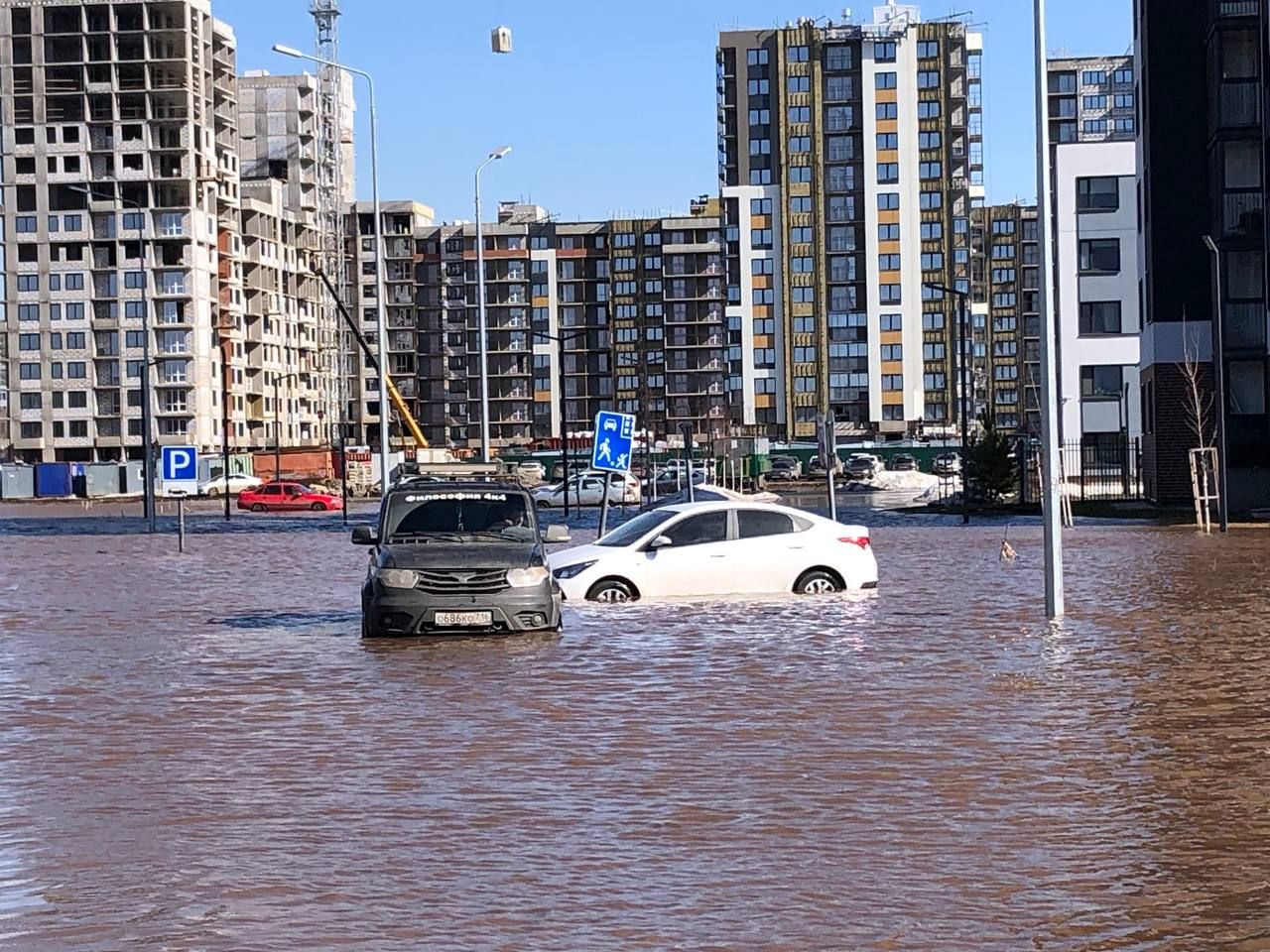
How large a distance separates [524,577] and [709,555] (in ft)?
19.0

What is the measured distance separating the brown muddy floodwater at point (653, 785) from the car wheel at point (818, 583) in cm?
229

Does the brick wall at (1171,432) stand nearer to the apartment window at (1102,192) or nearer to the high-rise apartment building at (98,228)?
the apartment window at (1102,192)

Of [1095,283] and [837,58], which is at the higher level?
[837,58]

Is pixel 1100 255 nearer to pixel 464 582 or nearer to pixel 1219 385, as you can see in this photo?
pixel 1219 385

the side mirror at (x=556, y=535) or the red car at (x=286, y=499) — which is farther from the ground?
the side mirror at (x=556, y=535)

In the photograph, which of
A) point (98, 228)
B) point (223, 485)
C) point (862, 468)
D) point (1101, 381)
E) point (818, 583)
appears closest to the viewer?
point (818, 583)

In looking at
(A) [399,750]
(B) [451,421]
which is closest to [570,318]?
(B) [451,421]

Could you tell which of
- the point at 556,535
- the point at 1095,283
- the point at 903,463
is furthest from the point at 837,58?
the point at 556,535

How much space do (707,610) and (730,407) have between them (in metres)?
125

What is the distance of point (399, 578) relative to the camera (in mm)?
21250

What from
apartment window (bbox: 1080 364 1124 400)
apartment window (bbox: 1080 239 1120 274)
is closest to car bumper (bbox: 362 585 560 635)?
apartment window (bbox: 1080 239 1120 274)

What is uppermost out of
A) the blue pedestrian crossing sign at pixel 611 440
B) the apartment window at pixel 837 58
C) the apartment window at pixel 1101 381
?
the apartment window at pixel 837 58

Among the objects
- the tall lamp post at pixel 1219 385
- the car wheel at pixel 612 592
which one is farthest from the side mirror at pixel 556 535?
the tall lamp post at pixel 1219 385

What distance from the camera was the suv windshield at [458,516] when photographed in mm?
22031
